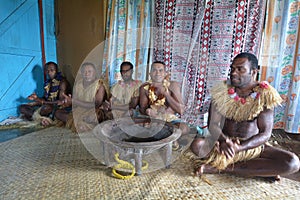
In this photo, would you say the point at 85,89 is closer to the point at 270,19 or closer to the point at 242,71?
the point at 242,71

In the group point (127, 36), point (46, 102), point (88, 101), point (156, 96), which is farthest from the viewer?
point (46, 102)

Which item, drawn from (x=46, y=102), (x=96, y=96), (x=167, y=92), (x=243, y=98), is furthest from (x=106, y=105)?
(x=243, y=98)

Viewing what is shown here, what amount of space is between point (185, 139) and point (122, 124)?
737 millimetres

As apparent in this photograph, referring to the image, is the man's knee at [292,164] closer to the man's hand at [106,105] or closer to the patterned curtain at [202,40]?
the patterned curtain at [202,40]

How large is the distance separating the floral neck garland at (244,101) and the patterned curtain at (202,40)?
0.40 metres

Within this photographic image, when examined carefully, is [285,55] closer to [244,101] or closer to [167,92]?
[244,101]

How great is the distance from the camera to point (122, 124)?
5.22 ft

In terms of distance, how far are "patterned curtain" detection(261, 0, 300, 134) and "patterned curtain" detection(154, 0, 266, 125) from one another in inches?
4.5

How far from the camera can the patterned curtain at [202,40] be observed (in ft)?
6.32

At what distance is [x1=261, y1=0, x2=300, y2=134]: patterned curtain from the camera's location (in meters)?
1.87

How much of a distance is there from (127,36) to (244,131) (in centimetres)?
133

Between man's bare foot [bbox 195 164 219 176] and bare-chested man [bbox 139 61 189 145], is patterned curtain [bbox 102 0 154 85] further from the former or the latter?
man's bare foot [bbox 195 164 219 176]

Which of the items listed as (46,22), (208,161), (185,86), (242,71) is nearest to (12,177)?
(208,161)

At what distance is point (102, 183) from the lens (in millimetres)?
1334
